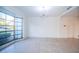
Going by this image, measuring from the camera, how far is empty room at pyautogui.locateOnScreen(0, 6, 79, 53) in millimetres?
2216

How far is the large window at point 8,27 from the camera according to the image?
7.18 feet

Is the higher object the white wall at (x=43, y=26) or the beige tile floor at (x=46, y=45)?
the white wall at (x=43, y=26)

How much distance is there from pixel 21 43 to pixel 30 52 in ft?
1.26

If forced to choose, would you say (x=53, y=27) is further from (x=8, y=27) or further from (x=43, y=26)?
(x=8, y=27)

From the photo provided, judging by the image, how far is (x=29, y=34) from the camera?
2838 mm

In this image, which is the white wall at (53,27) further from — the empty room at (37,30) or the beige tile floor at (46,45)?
the beige tile floor at (46,45)

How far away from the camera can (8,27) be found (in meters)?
2.24

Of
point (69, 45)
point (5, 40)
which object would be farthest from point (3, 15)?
point (69, 45)

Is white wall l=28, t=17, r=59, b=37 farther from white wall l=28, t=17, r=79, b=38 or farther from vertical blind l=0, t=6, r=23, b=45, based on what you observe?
vertical blind l=0, t=6, r=23, b=45

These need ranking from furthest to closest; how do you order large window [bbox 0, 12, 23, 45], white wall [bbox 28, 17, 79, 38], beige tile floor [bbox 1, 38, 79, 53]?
1. white wall [bbox 28, 17, 79, 38]
2. beige tile floor [bbox 1, 38, 79, 53]
3. large window [bbox 0, 12, 23, 45]

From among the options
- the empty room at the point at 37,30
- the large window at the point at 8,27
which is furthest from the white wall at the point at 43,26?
the large window at the point at 8,27

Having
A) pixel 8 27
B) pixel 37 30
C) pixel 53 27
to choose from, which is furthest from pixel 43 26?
pixel 8 27

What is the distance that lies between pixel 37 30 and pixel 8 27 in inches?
31.6

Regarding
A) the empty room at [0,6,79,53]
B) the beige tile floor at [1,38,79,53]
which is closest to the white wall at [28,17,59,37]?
the empty room at [0,6,79,53]
